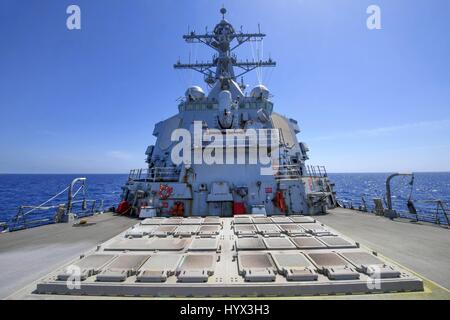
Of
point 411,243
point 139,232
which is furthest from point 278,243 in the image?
point 411,243

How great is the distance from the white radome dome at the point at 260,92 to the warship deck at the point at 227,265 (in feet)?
39.7

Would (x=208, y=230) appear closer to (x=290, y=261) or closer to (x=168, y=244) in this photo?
(x=168, y=244)

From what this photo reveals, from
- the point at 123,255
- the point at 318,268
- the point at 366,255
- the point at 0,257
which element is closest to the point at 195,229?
the point at 123,255

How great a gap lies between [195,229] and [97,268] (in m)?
2.39

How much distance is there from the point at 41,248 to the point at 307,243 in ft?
19.7

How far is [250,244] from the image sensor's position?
415 cm

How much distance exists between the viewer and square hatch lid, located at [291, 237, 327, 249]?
3.98 meters

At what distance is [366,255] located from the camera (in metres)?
3.49

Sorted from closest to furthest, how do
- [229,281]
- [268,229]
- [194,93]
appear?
[229,281], [268,229], [194,93]

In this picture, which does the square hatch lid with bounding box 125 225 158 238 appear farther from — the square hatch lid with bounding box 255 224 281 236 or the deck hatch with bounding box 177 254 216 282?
the square hatch lid with bounding box 255 224 281 236

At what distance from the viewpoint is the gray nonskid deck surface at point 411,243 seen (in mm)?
3923

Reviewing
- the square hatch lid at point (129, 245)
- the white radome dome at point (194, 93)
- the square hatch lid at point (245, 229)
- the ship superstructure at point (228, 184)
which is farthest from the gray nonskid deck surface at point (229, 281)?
the white radome dome at point (194, 93)
